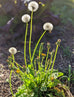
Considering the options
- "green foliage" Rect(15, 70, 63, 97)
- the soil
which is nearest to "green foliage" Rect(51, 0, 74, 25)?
the soil

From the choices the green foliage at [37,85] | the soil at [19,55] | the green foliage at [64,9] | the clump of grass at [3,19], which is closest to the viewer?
the green foliage at [37,85]

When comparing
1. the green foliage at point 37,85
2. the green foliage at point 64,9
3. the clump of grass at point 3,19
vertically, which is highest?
the green foliage at point 64,9

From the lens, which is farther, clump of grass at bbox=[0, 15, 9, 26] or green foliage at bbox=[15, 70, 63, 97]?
clump of grass at bbox=[0, 15, 9, 26]

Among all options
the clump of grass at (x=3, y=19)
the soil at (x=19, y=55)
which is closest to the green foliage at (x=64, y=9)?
the soil at (x=19, y=55)

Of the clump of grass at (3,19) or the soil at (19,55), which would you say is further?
the clump of grass at (3,19)

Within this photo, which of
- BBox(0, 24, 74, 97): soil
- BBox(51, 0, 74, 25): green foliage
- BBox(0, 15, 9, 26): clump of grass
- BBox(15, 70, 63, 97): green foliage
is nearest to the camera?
BBox(15, 70, 63, 97): green foliage

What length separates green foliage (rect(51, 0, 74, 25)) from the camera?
5419 millimetres

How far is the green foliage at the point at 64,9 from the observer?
542cm

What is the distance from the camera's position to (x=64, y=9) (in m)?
6.17

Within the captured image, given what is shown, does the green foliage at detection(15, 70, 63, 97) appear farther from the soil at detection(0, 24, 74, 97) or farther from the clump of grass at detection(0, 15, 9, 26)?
the clump of grass at detection(0, 15, 9, 26)

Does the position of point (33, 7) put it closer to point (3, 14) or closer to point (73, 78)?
point (73, 78)

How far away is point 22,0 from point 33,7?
2.55m

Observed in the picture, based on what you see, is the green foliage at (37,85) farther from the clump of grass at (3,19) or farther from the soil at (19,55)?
the clump of grass at (3,19)

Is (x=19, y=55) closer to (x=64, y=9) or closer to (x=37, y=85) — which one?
(x=37, y=85)
